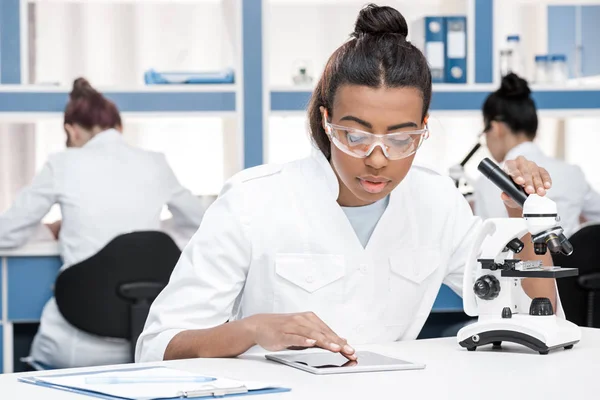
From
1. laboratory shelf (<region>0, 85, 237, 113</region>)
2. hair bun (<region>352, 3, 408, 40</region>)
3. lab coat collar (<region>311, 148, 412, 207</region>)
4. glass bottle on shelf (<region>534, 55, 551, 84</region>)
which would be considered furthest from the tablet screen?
glass bottle on shelf (<region>534, 55, 551, 84</region>)

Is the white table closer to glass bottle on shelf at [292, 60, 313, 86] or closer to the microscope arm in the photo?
the microscope arm

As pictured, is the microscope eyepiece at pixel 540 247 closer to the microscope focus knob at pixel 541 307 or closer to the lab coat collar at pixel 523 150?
the microscope focus knob at pixel 541 307

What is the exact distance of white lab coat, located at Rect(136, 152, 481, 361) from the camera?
5.48 ft

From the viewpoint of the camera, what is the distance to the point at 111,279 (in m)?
3.10

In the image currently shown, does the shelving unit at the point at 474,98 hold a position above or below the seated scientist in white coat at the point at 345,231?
above

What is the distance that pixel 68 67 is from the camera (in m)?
4.47

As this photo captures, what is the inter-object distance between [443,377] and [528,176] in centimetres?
49

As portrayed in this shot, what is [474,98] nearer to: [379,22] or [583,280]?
[583,280]

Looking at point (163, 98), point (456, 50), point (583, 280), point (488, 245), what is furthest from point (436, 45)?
point (488, 245)

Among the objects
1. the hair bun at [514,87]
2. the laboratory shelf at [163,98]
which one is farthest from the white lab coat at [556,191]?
the laboratory shelf at [163,98]

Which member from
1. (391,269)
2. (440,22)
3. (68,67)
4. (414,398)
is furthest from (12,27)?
(414,398)

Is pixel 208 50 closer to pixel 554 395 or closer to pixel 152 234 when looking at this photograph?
pixel 152 234

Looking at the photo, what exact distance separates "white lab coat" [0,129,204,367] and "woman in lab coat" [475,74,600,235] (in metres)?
1.23

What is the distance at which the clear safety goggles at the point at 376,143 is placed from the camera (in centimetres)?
161
